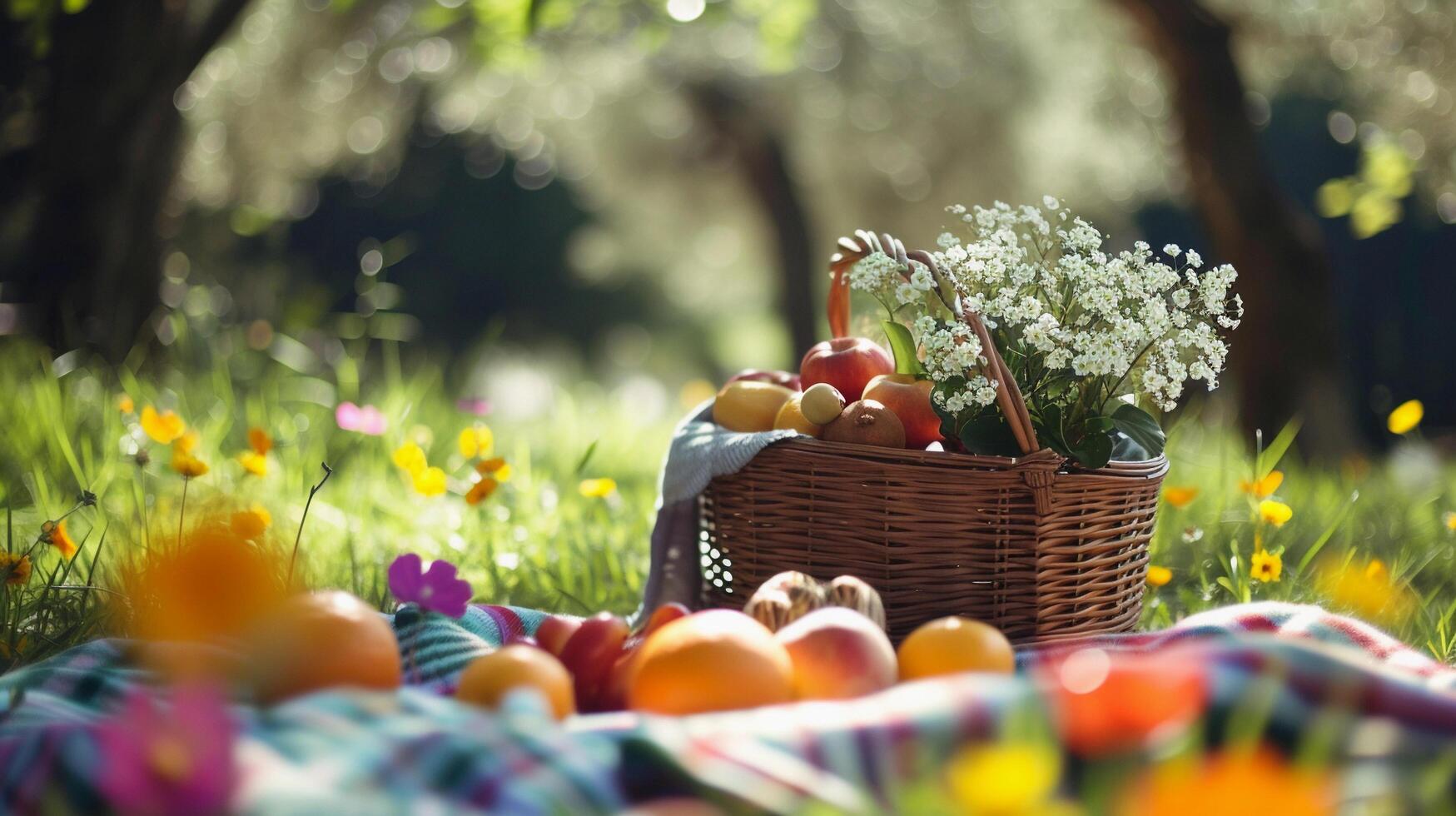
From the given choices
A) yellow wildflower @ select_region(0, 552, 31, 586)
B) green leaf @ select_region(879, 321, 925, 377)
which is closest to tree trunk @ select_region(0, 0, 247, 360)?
yellow wildflower @ select_region(0, 552, 31, 586)

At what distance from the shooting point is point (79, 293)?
4.03m

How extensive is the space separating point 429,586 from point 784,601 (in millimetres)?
537

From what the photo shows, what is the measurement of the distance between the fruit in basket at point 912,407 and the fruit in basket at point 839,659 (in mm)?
626

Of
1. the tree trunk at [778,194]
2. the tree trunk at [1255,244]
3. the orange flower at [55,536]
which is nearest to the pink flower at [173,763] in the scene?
the orange flower at [55,536]

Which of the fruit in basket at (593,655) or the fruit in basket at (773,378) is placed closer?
the fruit in basket at (593,655)

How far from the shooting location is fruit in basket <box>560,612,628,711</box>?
158cm

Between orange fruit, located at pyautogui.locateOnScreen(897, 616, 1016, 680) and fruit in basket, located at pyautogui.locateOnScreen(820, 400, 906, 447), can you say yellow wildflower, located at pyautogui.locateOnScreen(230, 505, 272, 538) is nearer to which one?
fruit in basket, located at pyautogui.locateOnScreen(820, 400, 906, 447)

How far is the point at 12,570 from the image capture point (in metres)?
1.96

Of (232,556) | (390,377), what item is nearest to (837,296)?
(232,556)

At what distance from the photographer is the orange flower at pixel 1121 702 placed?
1.06 m

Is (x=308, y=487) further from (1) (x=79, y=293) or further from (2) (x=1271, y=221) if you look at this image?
(2) (x=1271, y=221)

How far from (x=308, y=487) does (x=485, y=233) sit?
10541 millimetres

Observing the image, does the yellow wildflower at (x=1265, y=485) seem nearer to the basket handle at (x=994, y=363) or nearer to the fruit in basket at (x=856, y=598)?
the basket handle at (x=994, y=363)

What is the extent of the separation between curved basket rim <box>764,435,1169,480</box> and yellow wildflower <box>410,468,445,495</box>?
33.4 inches
